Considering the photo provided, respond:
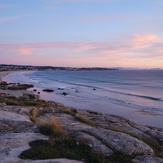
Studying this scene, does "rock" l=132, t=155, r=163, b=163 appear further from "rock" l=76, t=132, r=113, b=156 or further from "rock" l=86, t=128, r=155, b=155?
"rock" l=76, t=132, r=113, b=156

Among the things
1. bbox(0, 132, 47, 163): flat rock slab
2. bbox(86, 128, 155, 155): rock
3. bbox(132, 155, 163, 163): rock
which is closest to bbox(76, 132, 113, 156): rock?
bbox(86, 128, 155, 155): rock

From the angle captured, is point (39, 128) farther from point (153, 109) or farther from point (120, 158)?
point (153, 109)

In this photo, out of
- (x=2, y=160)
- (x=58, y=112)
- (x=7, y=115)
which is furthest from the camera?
(x=58, y=112)

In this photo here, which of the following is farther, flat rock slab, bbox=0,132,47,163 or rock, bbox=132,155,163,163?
rock, bbox=132,155,163,163

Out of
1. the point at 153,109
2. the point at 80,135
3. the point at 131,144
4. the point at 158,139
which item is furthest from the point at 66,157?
the point at 153,109

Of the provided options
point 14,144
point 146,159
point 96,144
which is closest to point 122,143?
point 96,144

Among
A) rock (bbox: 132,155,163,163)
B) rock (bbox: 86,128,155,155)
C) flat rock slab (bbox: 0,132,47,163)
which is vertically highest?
flat rock slab (bbox: 0,132,47,163)

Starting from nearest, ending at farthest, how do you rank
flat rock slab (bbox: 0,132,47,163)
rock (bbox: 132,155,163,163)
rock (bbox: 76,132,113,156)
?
flat rock slab (bbox: 0,132,47,163)
rock (bbox: 132,155,163,163)
rock (bbox: 76,132,113,156)

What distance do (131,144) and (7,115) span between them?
23.6 feet

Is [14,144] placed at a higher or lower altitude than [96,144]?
higher

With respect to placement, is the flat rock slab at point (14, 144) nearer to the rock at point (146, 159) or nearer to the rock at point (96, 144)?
the rock at point (96, 144)

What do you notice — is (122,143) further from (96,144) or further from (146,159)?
(146,159)

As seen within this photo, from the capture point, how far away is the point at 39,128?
40.7 ft

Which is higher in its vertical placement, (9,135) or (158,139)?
(9,135)
